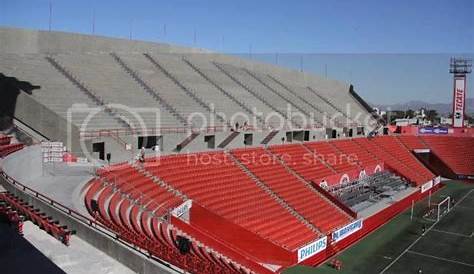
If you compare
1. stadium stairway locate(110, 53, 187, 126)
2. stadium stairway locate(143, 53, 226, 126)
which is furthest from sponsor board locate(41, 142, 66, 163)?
stadium stairway locate(143, 53, 226, 126)

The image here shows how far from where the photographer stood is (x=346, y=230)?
1853 centimetres

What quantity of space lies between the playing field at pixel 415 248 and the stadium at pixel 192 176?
0.10 meters

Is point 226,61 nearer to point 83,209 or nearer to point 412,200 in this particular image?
point 412,200

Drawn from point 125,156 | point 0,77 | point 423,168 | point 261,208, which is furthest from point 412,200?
point 0,77

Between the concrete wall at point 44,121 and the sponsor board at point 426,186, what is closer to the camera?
the concrete wall at point 44,121

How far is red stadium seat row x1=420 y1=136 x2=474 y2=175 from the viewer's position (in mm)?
37625

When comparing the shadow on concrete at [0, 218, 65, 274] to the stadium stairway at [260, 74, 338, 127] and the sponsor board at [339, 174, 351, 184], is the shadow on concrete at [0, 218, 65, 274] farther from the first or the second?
the stadium stairway at [260, 74, 338, 127]

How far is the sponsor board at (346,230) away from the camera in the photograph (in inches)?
697

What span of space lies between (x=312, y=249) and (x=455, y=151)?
92.9 feet

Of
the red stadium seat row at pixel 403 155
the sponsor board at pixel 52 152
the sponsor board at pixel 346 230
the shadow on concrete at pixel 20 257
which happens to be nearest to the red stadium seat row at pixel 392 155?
the red stadium seat row at pixel 403 155

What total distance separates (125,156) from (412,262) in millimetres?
12591

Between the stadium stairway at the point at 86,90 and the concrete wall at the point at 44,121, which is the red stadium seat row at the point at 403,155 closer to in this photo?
the stadium stairway at the point at 86,90

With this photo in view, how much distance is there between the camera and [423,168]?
35438 mm

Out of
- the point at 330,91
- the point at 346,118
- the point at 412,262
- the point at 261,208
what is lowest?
the point at 412,262
